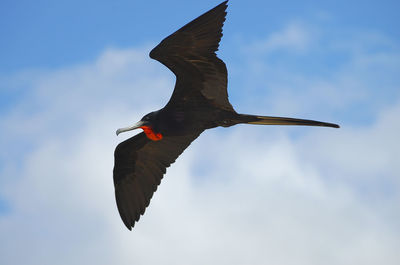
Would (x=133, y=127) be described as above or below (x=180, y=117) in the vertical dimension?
below

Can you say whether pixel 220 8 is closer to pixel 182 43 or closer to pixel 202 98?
pixel 182 43

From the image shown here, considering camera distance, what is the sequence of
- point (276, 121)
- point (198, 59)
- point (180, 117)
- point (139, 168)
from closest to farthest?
1. point (198, 59)
2. point (276, 121)
3. point (180, 117)
4. point (139, 168)

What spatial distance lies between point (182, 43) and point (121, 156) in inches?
74.1

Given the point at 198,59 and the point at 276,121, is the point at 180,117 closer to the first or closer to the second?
the point at 198,59

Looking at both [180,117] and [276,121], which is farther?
[180,117]

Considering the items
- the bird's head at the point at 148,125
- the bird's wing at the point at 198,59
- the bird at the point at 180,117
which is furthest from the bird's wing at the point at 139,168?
the bird's wing at the point at 198,59

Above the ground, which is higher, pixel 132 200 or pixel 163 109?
pixel 163 109

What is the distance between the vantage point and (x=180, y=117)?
5164 millimetres

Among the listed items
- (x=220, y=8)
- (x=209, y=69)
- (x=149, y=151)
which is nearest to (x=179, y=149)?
(x=149, y=151)

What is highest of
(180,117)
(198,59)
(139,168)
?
(198,59)

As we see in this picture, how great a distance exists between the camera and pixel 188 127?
5191mm

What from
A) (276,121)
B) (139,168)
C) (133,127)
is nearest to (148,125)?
(133,127)

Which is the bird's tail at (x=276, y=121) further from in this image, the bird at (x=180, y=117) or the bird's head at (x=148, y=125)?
the bird's head at (x=148, y=125)

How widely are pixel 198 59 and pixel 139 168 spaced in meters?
1.80
